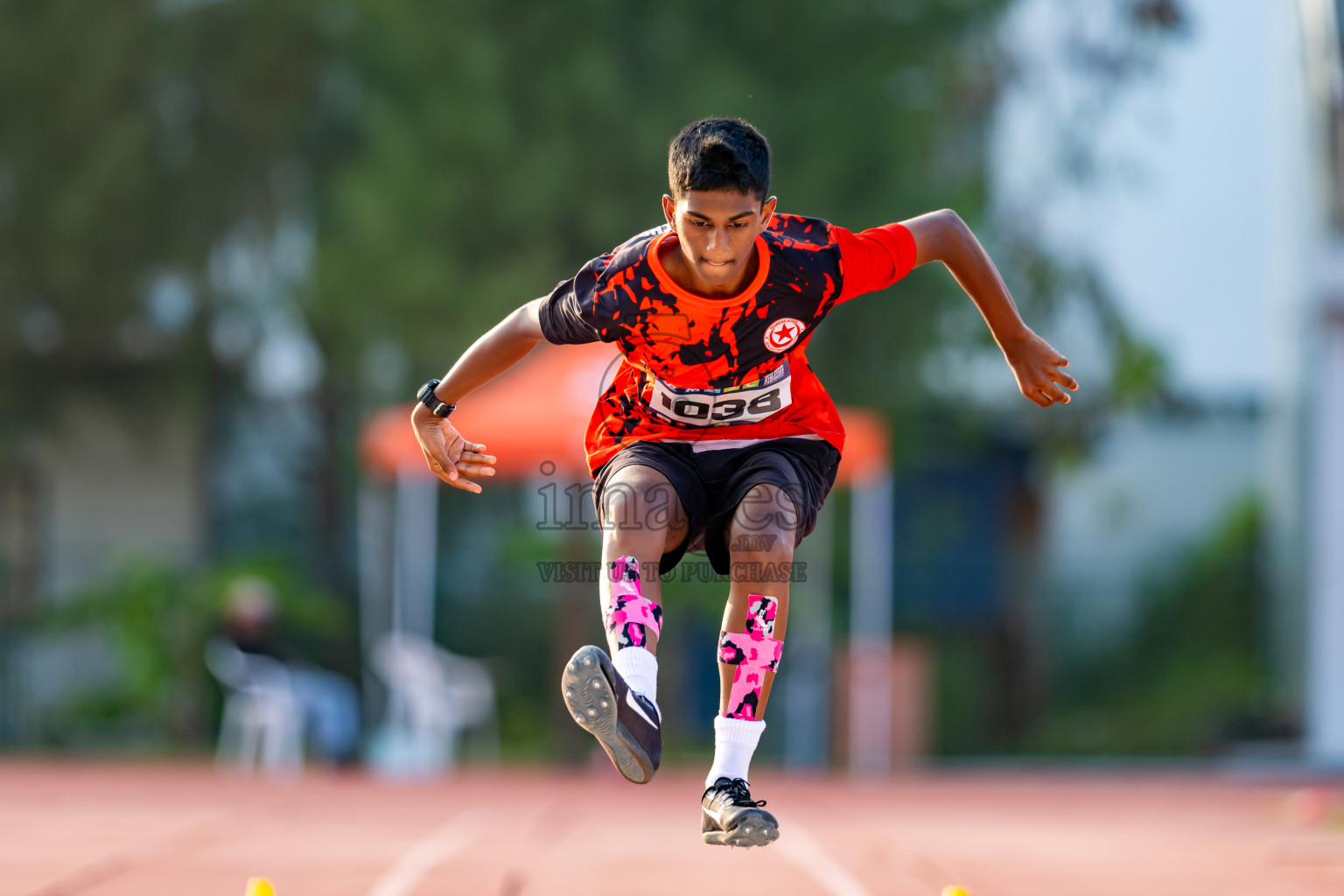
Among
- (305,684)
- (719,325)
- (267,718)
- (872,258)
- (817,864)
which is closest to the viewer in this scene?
(719,325)

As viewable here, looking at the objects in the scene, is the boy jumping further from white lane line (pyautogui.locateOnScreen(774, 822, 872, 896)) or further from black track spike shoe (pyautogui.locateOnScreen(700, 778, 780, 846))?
white lane line (pyautogui.locateOnScreen(774, 822, 872, 896))

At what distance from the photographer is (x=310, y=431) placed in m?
17.0

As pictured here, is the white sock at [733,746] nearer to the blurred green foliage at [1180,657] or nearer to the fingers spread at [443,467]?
the fingers spread at [443,467]

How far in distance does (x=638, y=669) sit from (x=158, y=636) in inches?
487

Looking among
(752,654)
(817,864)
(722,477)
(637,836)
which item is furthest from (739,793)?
(637,836)

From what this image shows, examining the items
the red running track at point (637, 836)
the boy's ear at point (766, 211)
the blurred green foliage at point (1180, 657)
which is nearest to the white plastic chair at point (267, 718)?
the red running track at point (637, 836)

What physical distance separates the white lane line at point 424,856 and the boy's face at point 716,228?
3424 millimetres

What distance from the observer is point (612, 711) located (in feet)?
13.2

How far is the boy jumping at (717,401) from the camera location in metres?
4.14

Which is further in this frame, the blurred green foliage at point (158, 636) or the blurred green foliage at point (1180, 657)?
the blurred green foliage at point (1180, 657)

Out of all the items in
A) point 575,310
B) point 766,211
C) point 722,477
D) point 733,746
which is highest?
point 766,211

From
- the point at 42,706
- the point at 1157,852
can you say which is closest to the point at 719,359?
the point at 1157,852

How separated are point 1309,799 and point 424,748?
685 cm

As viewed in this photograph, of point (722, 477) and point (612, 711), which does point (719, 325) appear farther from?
point (612, 711)
